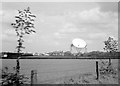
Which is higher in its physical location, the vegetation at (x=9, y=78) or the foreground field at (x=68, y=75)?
the vegetation at (x=9, y=78)

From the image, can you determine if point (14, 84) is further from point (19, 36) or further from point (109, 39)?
point (109, 39)

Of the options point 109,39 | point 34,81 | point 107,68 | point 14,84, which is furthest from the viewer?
point 109,39

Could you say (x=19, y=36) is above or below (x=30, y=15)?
below

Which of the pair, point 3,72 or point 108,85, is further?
point 108,85

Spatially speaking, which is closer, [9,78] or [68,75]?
[9,78]

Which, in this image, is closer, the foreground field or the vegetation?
the vegetation

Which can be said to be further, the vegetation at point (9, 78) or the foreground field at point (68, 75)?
the foreground field at point (68, 75)

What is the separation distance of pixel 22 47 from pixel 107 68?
12.6 metres

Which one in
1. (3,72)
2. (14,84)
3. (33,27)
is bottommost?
(14,84)

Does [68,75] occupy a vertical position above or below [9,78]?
below

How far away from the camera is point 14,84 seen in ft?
23.5

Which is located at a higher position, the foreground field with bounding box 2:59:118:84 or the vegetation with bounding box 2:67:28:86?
the vegetation with bounding box 2:67:28:86

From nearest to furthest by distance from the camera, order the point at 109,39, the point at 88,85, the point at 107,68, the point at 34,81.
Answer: the point at 34,81, the point at 88,85, the point at 107,68, the point at 109,39

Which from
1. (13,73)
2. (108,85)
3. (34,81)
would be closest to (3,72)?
(13,73)
